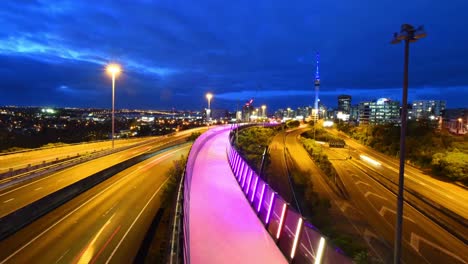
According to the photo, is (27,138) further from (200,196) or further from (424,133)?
(424,133)

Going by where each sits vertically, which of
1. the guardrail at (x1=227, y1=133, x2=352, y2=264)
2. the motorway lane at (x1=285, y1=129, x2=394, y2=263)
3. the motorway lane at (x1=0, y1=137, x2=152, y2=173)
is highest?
the guardrail at (x1=227, y1=133, x2=352, y2=264)

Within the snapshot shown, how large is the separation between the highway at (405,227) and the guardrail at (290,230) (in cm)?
999

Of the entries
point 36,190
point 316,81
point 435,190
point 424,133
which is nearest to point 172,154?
point 36,190

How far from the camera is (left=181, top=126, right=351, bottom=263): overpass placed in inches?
357

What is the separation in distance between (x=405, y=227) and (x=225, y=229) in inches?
761

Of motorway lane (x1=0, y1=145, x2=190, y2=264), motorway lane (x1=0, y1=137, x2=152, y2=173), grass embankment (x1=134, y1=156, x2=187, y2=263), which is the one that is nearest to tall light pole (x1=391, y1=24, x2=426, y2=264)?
grass embankment (x1=134, y1=156, x2=187, y2=263)

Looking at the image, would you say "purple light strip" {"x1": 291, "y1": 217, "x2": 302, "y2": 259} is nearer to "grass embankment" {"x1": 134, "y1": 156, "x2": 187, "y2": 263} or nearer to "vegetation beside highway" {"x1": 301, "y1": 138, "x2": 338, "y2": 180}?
"grass embankment" {"x1": 134, "y1": 156, "x2": 187, "y2": 263}

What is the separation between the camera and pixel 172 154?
49438 mm

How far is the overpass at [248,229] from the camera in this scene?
9062 mm

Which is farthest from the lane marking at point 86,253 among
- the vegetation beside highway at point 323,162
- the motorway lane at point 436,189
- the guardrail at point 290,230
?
the vegetation beside highway at point 323,162

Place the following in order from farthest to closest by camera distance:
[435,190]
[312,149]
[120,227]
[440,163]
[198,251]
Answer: [312,149], [440,163], [435,190], [120,227], [198,251]

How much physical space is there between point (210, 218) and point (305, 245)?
18.7 feet

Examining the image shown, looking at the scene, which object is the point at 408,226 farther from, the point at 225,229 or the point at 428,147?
the point at 428,147

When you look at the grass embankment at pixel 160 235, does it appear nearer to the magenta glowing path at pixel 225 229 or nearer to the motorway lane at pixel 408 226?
the magenta glowing path at pixel 225 229
